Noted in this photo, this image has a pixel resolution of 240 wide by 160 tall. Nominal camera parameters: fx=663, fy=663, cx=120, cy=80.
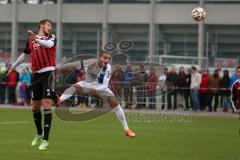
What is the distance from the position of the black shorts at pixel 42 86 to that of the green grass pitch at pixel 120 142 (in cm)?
103

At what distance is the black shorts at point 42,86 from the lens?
509 inches

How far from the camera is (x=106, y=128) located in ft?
63.1

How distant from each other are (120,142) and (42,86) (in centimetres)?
253

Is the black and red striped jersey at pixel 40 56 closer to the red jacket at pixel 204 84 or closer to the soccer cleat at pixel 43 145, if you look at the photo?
the soccer cleat at pixel 43 145

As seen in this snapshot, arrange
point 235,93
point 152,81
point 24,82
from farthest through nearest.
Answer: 1. point 24,82
2. point 152,81
3. point 235,93

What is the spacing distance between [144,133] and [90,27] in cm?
3604

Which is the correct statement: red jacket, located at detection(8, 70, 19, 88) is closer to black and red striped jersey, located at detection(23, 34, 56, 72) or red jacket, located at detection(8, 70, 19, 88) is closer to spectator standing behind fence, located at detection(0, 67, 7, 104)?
spectator standing behind fence, located at detection(0, 67, 7, 104)

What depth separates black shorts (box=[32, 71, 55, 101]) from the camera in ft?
42.4

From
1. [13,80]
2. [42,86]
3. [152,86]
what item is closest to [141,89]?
[152,86]

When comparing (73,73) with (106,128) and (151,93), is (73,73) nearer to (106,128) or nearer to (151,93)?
(151,93)

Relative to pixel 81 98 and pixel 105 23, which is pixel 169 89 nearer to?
pixel 81 98

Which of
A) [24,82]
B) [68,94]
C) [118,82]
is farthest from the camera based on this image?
[24,82]

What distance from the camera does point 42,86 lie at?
13.1 metres

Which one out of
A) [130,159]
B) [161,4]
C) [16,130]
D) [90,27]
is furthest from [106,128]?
[90,27]
